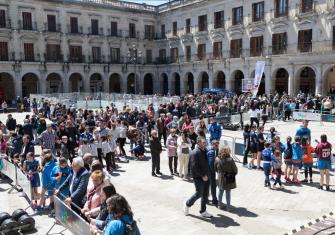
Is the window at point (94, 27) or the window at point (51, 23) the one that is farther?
the window at point (94, 27)

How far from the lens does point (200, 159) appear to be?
8172mm

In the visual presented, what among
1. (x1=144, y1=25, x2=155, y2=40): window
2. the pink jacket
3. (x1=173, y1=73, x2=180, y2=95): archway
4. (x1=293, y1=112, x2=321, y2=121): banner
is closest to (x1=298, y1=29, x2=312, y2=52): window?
(x1=293, y1=112, x2=321, y2=121): banner

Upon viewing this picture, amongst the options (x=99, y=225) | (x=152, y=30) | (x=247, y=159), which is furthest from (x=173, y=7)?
(x=99, y=225)

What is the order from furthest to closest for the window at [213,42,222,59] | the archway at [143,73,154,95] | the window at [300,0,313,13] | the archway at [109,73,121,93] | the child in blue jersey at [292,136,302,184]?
the archway at [143,73,154,95] → the archway at [109,73,121,93] → the window at [213,42,222,59] → the window at [300,0,313,13] → the child in blue jersey at [292,136,302,184]

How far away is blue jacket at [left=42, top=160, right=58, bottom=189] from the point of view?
8609 mm

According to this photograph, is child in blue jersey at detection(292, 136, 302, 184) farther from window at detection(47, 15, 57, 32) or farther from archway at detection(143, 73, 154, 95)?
archway at detection(143, 73, 154, 95)

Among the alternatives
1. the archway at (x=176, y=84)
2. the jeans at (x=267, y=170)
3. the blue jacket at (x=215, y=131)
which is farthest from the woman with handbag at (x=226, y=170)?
the archway at (x=176, y=84)

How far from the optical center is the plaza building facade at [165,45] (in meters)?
32.7

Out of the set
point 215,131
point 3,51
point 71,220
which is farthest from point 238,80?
point 71,220

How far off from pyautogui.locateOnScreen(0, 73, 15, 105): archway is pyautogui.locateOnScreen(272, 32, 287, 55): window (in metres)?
29.3

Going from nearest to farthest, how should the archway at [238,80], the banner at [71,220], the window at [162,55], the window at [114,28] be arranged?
the banner at [71,220], the archway at [238,80], the window at [114,28], the window at [162,55]

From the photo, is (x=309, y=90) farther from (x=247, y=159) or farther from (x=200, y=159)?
(x=200, y=159)

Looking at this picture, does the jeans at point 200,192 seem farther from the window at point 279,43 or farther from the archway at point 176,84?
the archway at point 176,84

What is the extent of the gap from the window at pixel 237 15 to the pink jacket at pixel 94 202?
34463mm
